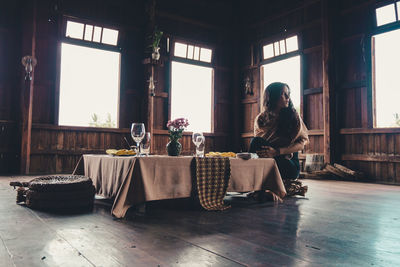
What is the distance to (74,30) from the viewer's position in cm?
625

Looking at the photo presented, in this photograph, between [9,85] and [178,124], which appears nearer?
[178,124]

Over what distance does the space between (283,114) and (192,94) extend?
474 cm

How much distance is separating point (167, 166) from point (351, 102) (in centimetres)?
477

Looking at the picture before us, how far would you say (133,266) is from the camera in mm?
1270

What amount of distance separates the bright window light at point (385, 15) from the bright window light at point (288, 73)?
169 centimetres

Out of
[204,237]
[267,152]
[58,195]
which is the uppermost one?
[267,152]

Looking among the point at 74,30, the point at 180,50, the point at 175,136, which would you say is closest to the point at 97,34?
the point at 74,30

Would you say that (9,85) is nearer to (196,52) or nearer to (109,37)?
(109,37)

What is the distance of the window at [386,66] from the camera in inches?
212

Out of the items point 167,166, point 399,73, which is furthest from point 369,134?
point 167,166

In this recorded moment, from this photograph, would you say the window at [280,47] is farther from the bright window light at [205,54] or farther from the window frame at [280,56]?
the bright window light at [205,54]

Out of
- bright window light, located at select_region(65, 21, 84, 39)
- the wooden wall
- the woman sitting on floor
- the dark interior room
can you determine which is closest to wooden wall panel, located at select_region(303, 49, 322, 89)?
the dark interior room

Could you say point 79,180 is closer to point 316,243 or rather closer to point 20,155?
point 316,243

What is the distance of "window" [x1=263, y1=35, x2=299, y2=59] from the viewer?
6922 millimetres
